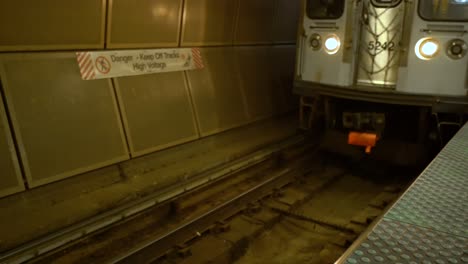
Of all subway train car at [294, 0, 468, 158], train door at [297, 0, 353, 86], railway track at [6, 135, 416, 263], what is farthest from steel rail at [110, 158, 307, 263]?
train door at [297, 0, 353, 86]

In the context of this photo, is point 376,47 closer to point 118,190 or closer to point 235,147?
point 235,147

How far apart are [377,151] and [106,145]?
154 inches

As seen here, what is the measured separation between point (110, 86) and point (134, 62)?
1.71ft

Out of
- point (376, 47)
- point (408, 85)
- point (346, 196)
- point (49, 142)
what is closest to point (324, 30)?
point (376, 47)

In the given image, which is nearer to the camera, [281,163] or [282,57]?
[281,163]

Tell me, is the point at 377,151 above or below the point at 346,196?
above

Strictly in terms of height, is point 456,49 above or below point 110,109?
above

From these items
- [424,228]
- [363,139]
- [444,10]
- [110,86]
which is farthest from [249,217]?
[444,10]

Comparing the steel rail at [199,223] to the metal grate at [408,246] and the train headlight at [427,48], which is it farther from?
the metal grate at [408,246]

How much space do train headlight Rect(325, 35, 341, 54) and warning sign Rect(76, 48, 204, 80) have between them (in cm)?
Result: 212

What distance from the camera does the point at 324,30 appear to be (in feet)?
20.9

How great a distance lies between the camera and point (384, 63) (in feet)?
20.2

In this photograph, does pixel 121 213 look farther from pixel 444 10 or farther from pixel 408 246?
pixel 444 10

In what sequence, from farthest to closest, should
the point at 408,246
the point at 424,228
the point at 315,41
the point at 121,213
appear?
the point at 315,41, the point at 121,213, the point at 424,228, the point at 408,246
